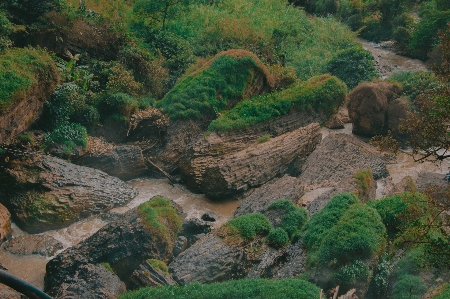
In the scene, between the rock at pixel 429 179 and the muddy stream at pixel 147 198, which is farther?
the rock at pixel 429 179

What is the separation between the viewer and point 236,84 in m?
18.0

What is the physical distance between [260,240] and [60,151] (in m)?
6.75

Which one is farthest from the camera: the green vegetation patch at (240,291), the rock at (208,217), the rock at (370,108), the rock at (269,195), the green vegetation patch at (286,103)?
the rock at (370,108)

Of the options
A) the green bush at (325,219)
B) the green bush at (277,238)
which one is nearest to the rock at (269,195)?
the green bush at (277,238)

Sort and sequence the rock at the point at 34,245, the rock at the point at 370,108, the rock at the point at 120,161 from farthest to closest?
1. the rock at the point at 370,108
2. the rock at the point at 120,161
3. the rock at the point at 34,245

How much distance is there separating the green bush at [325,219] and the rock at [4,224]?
702cm

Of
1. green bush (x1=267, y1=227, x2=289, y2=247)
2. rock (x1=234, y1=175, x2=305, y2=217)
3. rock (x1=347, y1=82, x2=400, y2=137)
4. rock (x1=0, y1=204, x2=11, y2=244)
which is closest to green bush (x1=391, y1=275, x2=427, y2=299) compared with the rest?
green bush (x1=267, y1=227, x2=289, y2=247)

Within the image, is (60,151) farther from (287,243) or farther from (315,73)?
(315,73)

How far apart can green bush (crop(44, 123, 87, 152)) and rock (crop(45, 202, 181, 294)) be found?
4807 millimetres

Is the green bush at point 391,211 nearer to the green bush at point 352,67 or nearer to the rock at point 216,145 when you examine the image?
the rock at point 216,145

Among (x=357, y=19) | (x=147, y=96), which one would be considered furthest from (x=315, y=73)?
(x=357, y=19)

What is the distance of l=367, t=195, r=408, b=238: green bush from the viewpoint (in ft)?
40.5

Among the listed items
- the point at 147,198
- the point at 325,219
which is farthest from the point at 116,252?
the point at 325,219

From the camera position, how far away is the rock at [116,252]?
432 inches
